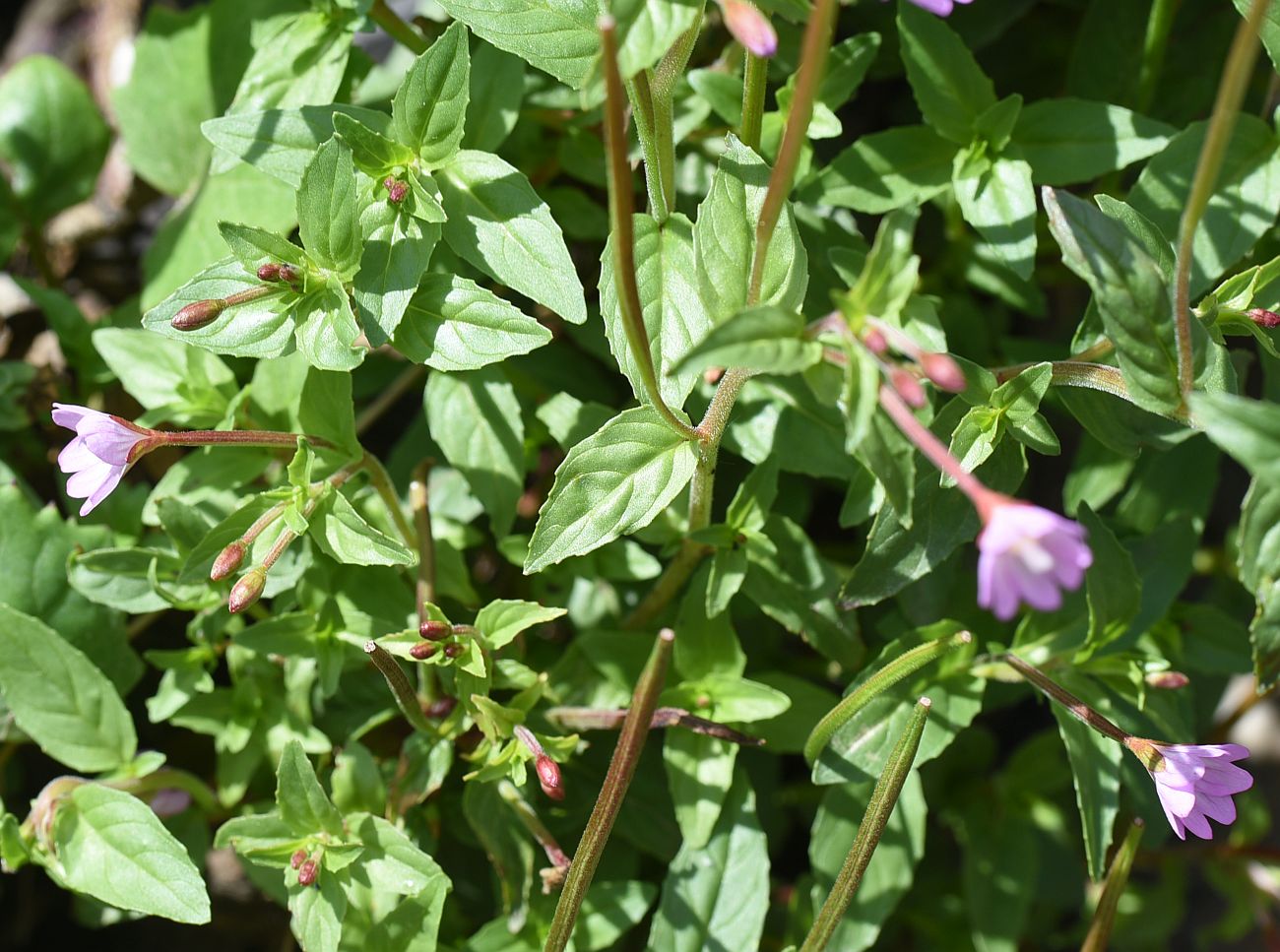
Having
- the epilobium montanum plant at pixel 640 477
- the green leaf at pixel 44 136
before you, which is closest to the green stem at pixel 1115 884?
the epilobium montanum plant at pixel 640 477

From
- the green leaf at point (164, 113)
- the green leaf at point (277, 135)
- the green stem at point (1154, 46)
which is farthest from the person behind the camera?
the green leaf at point (164, 113)

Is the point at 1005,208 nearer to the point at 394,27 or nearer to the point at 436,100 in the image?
the point at 436,100

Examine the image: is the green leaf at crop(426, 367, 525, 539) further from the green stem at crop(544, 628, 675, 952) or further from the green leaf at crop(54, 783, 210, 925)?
the green leaf at crop(54, 783, 210, 925)

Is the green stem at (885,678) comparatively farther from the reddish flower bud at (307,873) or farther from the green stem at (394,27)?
the green stem at (394,27)

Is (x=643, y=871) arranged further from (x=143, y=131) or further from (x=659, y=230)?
(x=143, y=131)

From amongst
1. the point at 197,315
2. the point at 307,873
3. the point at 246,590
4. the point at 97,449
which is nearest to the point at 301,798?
the point at 307,873

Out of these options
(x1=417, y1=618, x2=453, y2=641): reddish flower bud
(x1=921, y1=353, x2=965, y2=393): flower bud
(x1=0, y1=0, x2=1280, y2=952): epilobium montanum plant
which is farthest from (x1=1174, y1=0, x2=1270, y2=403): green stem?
(x1=417, y1=618, x2=453, y2=641): reddish flower bud
